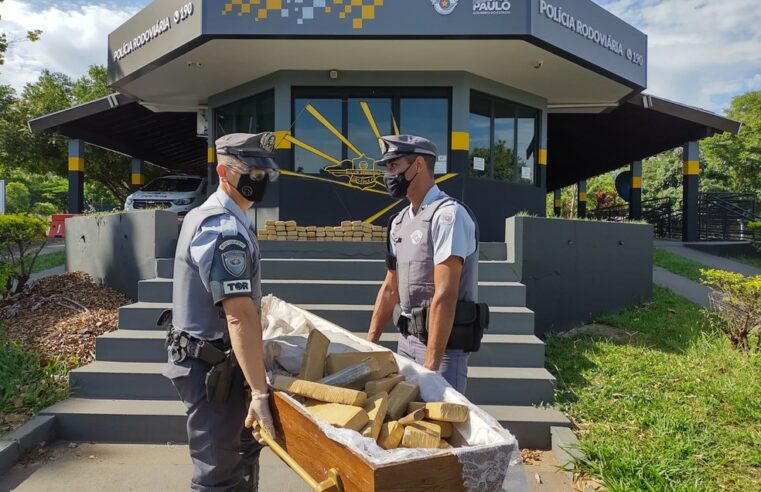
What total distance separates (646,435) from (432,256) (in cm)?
251

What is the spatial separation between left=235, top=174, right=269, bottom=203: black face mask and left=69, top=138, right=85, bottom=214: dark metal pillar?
13.1 metres

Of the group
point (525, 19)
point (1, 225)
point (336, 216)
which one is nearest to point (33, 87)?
point (1, 225)

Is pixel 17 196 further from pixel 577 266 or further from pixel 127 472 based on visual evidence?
pixel 577 266

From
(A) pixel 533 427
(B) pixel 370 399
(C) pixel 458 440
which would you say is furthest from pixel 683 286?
(B) pixel 370 399

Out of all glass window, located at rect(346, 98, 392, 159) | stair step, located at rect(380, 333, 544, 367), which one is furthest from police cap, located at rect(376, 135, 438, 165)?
glass window, located at rect(346, 98, 392, 159)

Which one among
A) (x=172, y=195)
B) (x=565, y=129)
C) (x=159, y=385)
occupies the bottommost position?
(x=159, y=385)

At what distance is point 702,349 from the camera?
5605mm

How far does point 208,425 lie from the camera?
2.30 meters

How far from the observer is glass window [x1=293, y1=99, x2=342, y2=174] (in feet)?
29.7

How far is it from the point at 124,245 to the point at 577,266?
613 centimetres

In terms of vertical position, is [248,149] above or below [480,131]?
below

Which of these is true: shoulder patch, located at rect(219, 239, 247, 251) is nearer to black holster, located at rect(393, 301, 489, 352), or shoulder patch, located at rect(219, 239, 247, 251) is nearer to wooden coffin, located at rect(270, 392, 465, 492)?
wooden coffin, located at rect(270, 392, 465, 492)

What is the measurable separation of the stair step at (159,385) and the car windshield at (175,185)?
9.17 metres

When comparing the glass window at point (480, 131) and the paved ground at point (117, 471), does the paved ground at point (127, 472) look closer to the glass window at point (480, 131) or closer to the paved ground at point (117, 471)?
the paved ground at point (117, 471)
